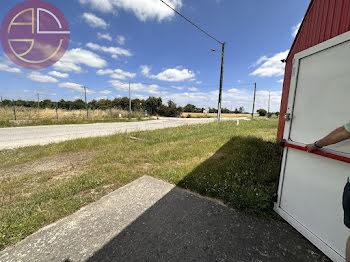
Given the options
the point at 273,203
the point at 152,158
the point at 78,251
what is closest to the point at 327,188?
the point at 273,203

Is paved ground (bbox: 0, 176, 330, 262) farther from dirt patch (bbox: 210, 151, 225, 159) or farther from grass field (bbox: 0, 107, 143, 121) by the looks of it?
grass field (bbox: 0, 107, 143, 121)

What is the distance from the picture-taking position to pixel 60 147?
531cm

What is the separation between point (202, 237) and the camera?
1.59m

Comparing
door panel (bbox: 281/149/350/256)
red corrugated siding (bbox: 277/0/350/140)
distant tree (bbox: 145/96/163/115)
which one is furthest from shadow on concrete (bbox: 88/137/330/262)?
distant tree (bbox: 145/96/163/115)

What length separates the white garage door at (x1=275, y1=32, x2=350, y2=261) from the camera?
4.30 feet

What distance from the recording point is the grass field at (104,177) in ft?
6.57

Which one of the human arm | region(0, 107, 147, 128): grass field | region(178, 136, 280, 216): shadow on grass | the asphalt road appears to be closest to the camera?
the human arm

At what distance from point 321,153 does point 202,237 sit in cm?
147

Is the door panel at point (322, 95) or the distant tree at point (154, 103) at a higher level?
the distant tree at point (154, 103)

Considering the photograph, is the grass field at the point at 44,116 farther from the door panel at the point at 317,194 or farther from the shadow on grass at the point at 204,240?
the door panel at the point at 317,194

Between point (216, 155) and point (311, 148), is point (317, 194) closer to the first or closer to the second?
point (311, 148)

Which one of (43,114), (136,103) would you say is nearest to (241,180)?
(43,114)

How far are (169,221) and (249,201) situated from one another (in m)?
1.18

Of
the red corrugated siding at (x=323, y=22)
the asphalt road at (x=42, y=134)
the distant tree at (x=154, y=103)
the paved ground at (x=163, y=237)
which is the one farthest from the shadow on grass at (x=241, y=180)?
the distant tree at (x=154, y=103)
